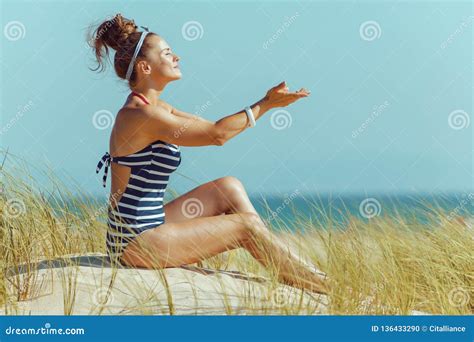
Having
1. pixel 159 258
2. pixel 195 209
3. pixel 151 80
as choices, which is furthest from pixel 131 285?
pixel 151 80

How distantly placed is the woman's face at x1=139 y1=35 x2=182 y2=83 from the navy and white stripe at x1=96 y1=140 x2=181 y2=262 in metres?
0.41

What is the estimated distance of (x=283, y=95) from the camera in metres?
4.07

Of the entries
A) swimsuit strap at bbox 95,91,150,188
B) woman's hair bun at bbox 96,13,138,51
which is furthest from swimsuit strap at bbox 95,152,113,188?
woman's hair bun at bbox 96,13,138,51

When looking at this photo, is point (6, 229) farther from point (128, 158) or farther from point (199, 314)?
point (199, 314)

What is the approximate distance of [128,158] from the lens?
420 centimetres

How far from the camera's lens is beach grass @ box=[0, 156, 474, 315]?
12.8ft

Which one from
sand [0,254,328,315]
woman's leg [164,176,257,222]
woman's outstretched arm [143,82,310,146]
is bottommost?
sand [0,254,328,315]

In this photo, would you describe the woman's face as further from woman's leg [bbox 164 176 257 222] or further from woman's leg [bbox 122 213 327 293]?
woman's leg [bbox 122 213 327 293]

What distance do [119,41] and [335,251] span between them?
1776mm

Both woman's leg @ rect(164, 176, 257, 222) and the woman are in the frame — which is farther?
woman's leg @ rect(164, 176, 257, 222)

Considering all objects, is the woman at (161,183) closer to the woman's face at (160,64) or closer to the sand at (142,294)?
the woman's face at (160,64)

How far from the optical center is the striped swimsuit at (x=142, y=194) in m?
4.11

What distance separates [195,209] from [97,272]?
71 cm

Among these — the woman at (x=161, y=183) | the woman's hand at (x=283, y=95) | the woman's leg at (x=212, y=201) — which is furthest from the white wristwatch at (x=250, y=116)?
the woman's leg at (x=212, y=201)
